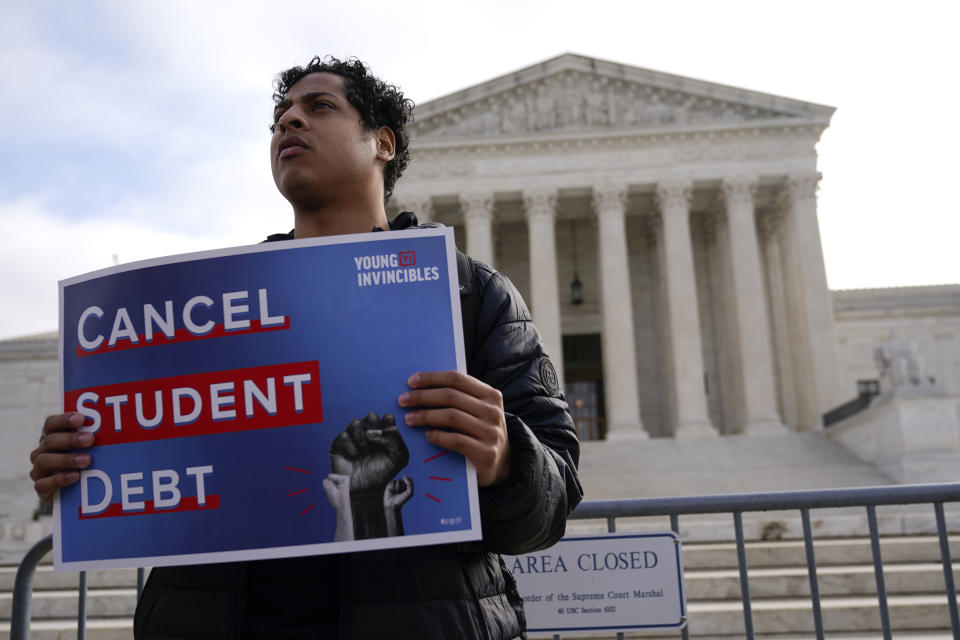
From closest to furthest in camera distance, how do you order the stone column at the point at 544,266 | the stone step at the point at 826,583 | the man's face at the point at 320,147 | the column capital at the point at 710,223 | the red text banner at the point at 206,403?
the red text banner at the point at 206,403 < the man's face at the point at 320,147 < the stone step at the point at 826,583 < the stone column at the point at 544,266 < the column capital at the point at 710,223

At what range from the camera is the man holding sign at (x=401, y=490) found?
1932 mm

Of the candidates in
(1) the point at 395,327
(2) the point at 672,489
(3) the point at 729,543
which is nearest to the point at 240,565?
(1) the point at 395,327

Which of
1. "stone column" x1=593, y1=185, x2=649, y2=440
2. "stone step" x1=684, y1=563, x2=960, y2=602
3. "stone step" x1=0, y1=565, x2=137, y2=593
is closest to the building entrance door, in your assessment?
"stone column" x1=593, y1=185, x2=649, y2=440

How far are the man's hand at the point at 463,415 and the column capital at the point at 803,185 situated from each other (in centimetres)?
3499

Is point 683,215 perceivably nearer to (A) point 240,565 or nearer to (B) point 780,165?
(B) point 780,165

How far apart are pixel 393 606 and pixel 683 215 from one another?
33.7 meters

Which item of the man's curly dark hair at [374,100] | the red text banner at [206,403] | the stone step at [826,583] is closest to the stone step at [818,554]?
the stone step at [826,583]

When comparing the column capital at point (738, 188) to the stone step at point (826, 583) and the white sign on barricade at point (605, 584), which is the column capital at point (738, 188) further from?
the white sign on barricade at point (605, 584)

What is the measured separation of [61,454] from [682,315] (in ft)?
107

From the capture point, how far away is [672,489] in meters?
23.7

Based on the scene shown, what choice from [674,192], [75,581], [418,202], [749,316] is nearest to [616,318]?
[749,316]

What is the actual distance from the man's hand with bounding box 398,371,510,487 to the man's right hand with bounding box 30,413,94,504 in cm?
85

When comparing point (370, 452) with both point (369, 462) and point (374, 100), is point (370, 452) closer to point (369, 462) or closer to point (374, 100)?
point (369, 462)

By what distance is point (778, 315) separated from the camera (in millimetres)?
36562
